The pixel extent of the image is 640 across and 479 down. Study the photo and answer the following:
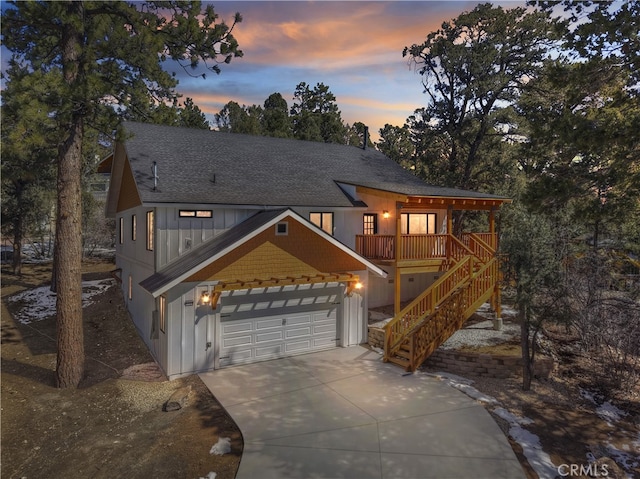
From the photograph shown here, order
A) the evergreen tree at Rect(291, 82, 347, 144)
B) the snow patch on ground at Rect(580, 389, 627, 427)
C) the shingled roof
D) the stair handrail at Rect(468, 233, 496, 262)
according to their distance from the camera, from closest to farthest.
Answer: the snow patch on ground at Rect(580, 389, 627, 427)
the shingled roof
the stair handrail at Rect(468, 233, 496, 262)
the evergreen tree at Rect(291, 82, 347, 144)

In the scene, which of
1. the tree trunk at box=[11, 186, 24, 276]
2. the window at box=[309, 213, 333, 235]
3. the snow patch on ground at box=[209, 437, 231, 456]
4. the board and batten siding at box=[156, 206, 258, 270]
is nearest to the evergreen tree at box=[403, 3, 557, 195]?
the window at box=[309, 213, 333, 235]

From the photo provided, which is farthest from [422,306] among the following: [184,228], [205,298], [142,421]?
[142,421]

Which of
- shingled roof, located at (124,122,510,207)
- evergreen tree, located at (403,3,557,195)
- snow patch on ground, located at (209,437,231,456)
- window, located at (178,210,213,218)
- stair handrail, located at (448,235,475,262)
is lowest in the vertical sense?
snow patch on ground, located at (209,437,231,456)

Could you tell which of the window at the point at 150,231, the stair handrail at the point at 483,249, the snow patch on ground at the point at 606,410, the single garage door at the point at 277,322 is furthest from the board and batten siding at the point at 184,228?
the snow patch on ground at the point at 606,410

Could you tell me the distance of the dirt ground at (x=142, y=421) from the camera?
750 centimetres

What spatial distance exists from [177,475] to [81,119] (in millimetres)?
9967

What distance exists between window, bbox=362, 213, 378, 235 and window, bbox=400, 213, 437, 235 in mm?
1304

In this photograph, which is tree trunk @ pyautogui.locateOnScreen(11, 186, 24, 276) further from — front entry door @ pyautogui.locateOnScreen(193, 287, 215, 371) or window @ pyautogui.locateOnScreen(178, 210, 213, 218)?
front entry door @ pyautogui.locateOnScreen(193, 287, 215, 371)

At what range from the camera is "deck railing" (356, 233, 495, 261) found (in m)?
16.3

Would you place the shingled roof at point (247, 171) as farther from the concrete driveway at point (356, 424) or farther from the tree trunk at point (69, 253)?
the concrete driveway at point (356, 424)

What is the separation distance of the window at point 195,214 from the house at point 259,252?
4 centimetres

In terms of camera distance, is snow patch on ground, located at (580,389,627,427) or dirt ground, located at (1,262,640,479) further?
snow patch on ground, located at (580,389,627,427)

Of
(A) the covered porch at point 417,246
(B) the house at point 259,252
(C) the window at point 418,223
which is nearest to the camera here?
(B) the house at point 259,252

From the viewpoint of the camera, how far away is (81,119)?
11539 millimetres
